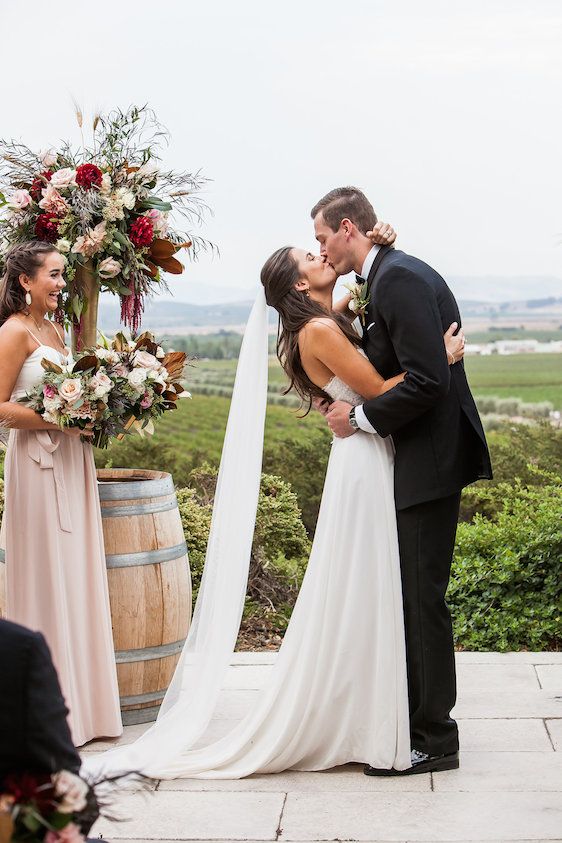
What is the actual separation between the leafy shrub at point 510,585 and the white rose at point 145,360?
234cm

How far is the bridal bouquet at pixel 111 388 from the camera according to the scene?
3.71 m

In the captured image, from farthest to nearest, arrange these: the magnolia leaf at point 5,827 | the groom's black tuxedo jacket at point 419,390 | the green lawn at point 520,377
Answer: the green lawn at point 520,377 → the groom's black tuxedo jacket at point 419,390 → the magnolia leaf at point 5,827

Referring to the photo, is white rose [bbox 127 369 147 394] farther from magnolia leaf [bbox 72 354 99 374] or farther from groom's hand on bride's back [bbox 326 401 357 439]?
groom's hand on bride's back [bbox 326 401 357 439]

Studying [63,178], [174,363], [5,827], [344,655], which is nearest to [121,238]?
[63,178]

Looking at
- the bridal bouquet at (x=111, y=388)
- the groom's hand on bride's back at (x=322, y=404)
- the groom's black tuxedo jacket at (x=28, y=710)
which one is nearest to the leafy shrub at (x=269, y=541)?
the bridal bouquet at (x=111, y=388)

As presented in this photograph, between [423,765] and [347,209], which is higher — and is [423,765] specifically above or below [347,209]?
below

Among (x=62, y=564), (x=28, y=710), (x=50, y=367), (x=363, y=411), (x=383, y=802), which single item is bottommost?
(x=383, y=802)

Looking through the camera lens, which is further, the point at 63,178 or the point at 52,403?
the point at 63,178

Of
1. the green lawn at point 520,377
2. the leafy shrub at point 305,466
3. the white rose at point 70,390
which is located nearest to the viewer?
the white rose at point 70,390

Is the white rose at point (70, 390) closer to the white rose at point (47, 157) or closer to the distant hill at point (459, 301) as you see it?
the white rose at point (47, 157)

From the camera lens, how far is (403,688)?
3.43 m

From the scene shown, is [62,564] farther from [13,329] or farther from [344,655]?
[344,655]

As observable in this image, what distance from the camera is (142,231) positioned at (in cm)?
416

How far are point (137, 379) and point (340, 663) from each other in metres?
1.27
